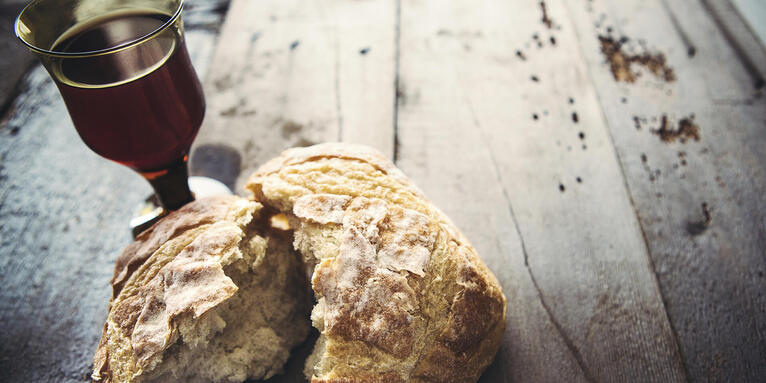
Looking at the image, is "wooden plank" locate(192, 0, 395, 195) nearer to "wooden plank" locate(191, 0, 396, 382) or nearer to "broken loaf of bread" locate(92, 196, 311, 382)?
"wooden plank" locate(191, 0, 396, 382)

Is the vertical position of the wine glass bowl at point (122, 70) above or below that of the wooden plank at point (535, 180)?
above

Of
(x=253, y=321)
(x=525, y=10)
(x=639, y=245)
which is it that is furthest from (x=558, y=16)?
(x=253, y=321)

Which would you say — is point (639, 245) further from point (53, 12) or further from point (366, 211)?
point (53, 12)

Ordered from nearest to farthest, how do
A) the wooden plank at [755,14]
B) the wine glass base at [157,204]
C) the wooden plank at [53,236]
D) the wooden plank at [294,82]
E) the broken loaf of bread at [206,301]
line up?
the broken loaf of bread at [206,301]
the wooden plank at [53,236]
the wine glass base at [157,204]
the wooden plank at [294,82]
the wooden plank at [755,14]

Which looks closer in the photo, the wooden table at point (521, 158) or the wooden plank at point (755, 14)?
the wooden table at point (521, 158)

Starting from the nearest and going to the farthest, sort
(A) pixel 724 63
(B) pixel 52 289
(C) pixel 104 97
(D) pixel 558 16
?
(C) pixel 104 97, (B) pixel 52 289, (A) pixel 724 63, (D) pixel 558 16

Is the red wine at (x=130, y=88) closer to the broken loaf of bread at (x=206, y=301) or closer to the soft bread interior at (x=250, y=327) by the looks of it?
the broken loaf of bread at (x=206, y=301)

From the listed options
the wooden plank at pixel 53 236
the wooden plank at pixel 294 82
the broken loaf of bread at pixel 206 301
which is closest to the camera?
the broken loaf of bread at pixel 206 301

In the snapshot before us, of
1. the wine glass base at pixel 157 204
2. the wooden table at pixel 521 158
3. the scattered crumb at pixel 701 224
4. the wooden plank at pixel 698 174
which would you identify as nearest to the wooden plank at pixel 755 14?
the wooden table at pixel 521 158
